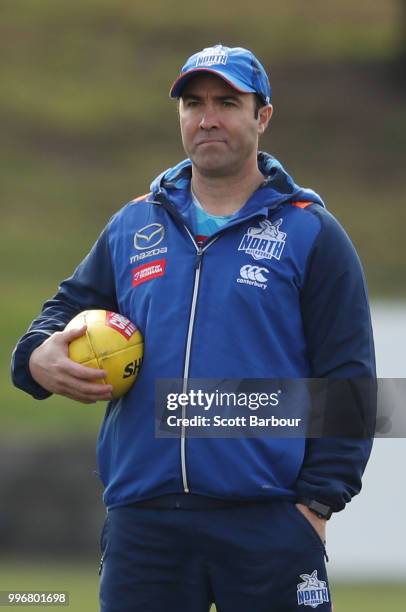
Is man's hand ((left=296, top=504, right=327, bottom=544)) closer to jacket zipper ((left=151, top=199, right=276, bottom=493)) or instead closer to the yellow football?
jacket zipper ((left=151, top=199, right=276, bottom=493))

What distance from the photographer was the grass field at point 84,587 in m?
9.46

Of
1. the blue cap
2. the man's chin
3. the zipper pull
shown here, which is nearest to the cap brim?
the blue cap

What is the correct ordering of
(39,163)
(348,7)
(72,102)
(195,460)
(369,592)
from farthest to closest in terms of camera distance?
(348,7)
(72,102)
(39,163)
(369,592)
(195,460)

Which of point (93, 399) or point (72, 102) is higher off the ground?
point (72, 102)

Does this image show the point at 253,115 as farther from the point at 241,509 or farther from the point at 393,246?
the point at 393,246

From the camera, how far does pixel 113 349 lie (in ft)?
15.3

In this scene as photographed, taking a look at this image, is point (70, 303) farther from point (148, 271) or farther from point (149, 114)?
point (149, 114)

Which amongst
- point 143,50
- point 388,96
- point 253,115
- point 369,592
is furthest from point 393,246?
point 253,115

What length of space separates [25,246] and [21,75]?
5.47 meters

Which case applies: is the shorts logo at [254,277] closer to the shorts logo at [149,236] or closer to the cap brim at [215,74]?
the shorts logo at [149,236]

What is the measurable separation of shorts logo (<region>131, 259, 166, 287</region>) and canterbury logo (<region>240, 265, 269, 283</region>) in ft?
0.81

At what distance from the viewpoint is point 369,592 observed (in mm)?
10148

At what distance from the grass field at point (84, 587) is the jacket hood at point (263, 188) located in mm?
4468

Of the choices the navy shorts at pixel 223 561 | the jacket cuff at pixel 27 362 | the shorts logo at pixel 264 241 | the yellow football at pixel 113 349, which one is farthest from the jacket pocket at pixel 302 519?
the jacket cuff at pixel 27 362
